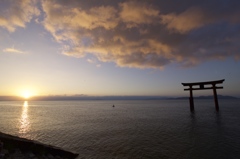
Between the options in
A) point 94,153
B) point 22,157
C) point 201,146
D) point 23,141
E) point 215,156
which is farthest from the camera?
point 201,146

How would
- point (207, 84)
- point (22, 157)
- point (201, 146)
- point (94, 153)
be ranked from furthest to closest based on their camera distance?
1. point (207, 84)
2. point (201, 146)
3. point (94, 153)
4. point (22, 157)

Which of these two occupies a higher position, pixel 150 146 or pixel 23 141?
pixel 23 141

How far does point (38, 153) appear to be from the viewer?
9836mm

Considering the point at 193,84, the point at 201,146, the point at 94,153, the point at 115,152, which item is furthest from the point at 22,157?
the point at 193,84

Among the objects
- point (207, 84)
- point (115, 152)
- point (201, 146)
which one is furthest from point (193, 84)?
point (115, 152)

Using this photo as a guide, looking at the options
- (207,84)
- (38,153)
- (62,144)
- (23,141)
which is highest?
(207,84)

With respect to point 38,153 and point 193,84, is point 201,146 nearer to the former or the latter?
point 38,153

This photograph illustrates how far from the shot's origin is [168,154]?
12227mm

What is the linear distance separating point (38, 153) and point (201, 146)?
12.7 meters

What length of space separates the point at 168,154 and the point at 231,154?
453 centimetres

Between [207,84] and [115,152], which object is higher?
[207,84]

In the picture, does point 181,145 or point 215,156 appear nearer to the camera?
point 215,156

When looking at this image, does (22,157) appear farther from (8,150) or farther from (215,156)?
(215,156)

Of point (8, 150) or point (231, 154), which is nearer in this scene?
point (8, 150)
